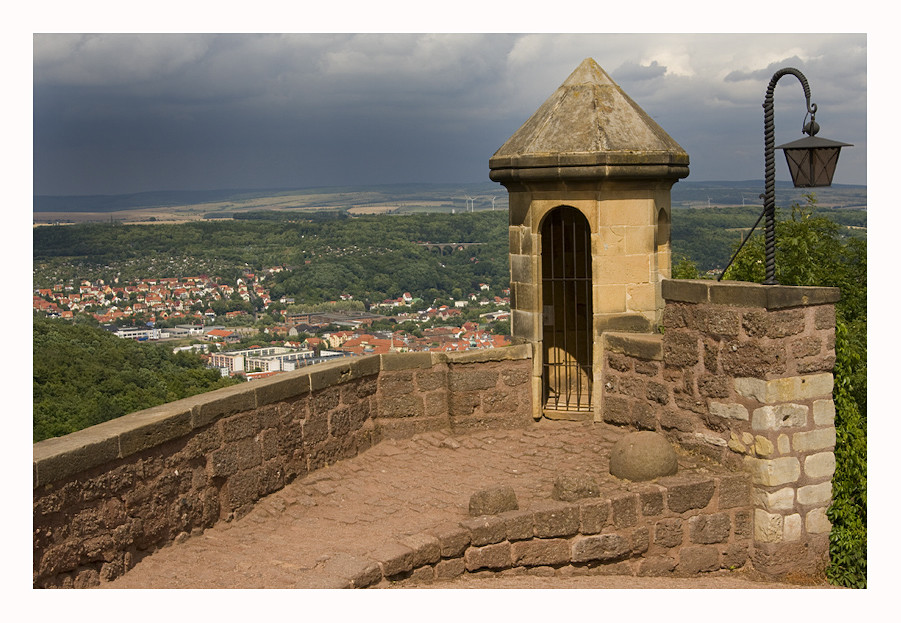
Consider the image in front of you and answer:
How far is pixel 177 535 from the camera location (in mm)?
6199

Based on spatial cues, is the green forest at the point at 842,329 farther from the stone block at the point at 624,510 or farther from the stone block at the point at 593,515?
the stone block at the point at 593,515

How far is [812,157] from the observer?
7.56 metres

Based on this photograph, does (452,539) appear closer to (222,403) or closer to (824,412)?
(222,403)

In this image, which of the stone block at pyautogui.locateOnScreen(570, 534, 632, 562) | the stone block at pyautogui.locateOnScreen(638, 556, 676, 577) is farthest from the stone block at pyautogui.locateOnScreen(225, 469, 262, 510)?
the stone block at pyautogui.locateOnScreen(638, 556, 676, 577)

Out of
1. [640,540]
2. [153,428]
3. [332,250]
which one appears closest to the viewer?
[153,428]

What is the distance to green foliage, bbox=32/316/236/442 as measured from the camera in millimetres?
15070

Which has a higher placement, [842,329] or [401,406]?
[842,329]

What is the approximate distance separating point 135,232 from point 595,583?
124 feet

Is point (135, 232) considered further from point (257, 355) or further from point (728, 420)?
point (728, 420)

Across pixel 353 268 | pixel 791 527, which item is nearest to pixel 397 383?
pixel 791 527

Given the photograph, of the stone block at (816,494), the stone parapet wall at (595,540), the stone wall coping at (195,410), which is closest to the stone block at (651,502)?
the stone parapet wall at (595,540)

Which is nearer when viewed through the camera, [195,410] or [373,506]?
[195,410]

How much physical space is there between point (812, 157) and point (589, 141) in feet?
5.80

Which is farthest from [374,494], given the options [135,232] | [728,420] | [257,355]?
[135,232]
